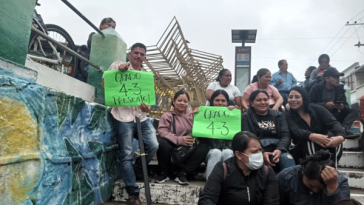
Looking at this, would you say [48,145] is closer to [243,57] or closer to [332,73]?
[332,73]

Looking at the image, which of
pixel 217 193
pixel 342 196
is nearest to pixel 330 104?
pixel 342 196

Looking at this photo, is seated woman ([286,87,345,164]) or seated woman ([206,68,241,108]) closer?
seated woman ([286,87,345,164])

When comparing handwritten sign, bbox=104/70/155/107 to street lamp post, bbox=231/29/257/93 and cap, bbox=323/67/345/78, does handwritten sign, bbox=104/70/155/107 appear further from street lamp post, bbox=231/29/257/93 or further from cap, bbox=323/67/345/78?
street lamp post, bbox=231/29/257/93

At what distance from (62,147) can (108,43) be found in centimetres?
207

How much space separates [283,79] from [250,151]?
13.7ft

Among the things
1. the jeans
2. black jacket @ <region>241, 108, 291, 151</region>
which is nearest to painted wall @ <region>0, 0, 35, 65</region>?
the jeans

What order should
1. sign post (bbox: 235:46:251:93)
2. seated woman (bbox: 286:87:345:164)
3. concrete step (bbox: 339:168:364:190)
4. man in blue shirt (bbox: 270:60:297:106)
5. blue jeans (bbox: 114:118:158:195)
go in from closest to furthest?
blue jeans (bbox: 114:118:158:195), seated woman (bbox: 286:87:345:164), concrete step (bbox: 339:168:364:190), man in blue shirt (bbox: 270:60:297:106), sign post (bbox: 235:46:251:93)

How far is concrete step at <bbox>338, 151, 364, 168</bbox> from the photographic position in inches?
166

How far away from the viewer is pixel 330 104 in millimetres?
4547

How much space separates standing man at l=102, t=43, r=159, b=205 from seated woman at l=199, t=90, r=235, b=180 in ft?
2.26

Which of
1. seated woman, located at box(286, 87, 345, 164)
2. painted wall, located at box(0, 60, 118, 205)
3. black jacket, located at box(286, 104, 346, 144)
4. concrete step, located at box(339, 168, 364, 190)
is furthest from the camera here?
concrete step, located at box(339, 168, 364, 190)

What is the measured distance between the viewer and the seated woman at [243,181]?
234 centimetres

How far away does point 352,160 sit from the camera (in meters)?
4.24

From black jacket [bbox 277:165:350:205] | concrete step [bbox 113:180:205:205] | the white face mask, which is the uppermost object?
the white face mask
